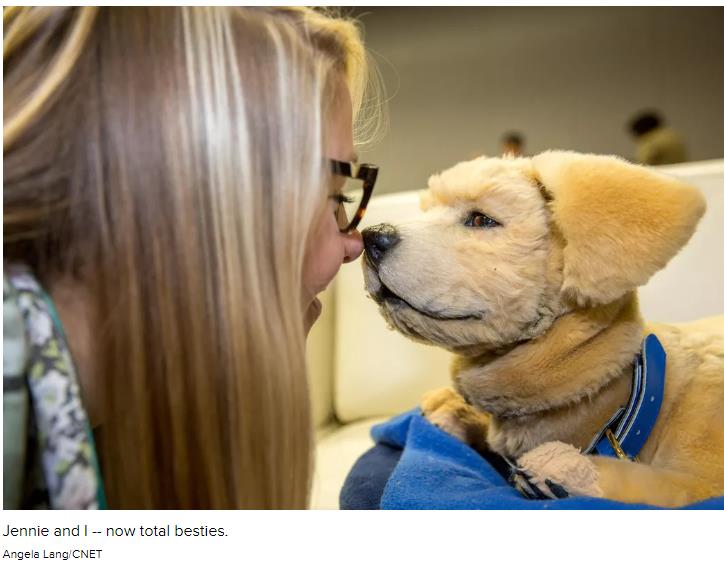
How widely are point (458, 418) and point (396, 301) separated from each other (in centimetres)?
22

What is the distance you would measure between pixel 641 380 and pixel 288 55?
1.42 feet

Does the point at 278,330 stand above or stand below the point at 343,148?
below

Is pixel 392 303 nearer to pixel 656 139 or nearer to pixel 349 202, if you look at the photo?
pixel 349 202

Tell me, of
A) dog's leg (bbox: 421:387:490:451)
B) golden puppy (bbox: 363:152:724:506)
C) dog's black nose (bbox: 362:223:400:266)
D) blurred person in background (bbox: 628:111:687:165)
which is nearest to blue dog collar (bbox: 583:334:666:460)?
golden puppy (bbox: 363:152:724:506)

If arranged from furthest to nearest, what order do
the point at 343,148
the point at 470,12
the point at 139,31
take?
the point at 470,12
the point at 343,148
the point at 139,31

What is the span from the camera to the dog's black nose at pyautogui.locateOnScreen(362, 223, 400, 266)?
1.86ft

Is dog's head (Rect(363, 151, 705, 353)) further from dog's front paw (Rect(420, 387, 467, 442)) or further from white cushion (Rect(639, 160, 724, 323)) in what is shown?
white cushion (Rect(639, 160, 724, 323))

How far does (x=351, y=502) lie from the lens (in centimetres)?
66

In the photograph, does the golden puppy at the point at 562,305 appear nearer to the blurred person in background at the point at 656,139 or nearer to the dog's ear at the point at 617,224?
the dog's ear at the point at 617,224

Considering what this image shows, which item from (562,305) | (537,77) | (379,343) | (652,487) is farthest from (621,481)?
(537,77)

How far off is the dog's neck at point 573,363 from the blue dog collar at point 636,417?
0.5 inches

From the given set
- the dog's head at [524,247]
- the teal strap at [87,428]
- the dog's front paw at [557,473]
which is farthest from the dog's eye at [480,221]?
the teal strap at [87,428]

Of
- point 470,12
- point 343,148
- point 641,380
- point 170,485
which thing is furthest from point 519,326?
point 470,12

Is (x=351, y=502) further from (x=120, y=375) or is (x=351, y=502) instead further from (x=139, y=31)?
(x=139, y=31)
